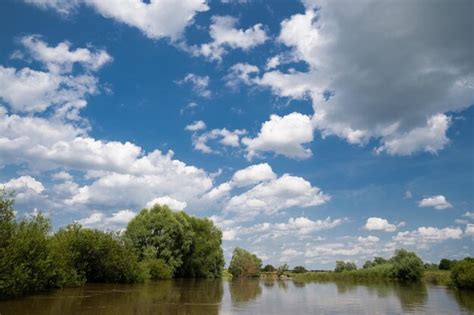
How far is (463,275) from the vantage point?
5131cm

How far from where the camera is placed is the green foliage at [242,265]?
137 metres

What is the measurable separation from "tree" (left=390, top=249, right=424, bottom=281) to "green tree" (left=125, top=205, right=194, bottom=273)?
42.4 metres

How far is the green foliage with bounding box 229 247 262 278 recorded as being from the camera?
13725 centimetres

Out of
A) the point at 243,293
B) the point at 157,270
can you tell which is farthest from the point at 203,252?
the point at 243,293

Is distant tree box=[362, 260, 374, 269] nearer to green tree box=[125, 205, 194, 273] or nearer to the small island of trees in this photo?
the small island of trees

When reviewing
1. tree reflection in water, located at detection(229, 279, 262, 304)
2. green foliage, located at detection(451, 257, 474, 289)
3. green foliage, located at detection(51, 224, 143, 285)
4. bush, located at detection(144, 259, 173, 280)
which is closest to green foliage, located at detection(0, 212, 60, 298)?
green foliage, located at detection(51, 224, 143, 285)

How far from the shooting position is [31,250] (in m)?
27.3

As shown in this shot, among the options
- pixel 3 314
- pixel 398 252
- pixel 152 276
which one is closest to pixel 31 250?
pixel 3 314

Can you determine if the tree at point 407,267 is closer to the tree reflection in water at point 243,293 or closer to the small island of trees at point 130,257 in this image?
the small island of trees at point 130,257

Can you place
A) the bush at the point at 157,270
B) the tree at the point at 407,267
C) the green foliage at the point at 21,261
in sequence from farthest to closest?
the tree at the point at 407,267 < the bush at the point at 157,270 < the green foliage at the point at 21,261

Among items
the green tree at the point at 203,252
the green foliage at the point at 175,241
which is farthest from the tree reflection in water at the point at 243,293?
the green tree at the point at 203,252

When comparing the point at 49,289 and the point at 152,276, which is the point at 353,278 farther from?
the point at 49,289

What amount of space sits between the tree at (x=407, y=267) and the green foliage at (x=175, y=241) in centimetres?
3841

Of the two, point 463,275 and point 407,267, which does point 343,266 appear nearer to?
point 407,267
